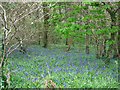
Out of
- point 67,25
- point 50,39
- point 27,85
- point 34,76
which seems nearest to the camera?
point 27,85

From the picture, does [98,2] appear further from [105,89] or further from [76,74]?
[105,89]

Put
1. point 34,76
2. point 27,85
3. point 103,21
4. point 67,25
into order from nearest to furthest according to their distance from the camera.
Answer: point 27,85 < point 34,76 < point 67,25 < point 103,21

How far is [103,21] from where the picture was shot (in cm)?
1359

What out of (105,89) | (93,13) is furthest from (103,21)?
(105,89)

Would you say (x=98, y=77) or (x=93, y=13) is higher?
(x=93, y=13)

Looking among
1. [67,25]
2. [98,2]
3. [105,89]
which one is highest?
[98,2]

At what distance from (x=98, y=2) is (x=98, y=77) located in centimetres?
293

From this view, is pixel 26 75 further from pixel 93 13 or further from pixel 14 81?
pixel 93 13

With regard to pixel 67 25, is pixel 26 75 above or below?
below

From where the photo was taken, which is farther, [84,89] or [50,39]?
[50,39]

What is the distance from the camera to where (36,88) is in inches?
302

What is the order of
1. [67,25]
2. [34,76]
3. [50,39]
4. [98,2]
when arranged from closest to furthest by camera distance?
[34,76]
[98,2]
[67,25]
[50,39]

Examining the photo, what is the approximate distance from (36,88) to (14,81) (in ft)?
3.58

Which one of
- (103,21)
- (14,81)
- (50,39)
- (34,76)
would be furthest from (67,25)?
(50,39)
